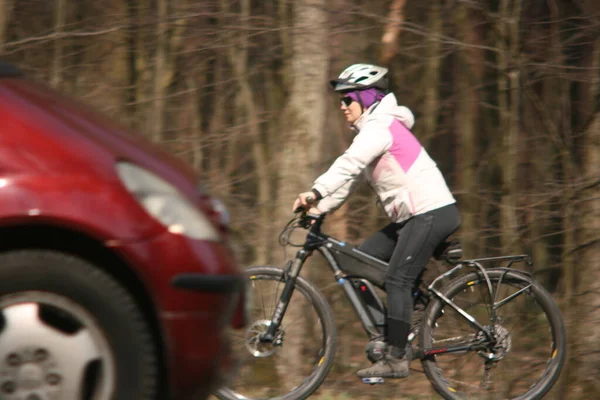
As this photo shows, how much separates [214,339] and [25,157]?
3.10 feet

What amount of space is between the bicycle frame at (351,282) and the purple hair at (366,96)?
705mm

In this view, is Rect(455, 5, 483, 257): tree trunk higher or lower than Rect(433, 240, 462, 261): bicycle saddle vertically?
higher

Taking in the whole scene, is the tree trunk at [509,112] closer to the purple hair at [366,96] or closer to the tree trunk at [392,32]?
the tree trunk at [392,32]

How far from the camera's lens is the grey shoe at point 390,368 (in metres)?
5.57

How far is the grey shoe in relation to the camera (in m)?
5.57

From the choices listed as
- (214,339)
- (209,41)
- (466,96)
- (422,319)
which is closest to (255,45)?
(209,41)

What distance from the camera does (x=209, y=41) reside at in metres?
6.93

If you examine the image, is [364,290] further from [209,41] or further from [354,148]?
[209,41]

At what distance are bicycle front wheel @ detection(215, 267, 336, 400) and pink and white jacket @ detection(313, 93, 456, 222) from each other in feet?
2.02

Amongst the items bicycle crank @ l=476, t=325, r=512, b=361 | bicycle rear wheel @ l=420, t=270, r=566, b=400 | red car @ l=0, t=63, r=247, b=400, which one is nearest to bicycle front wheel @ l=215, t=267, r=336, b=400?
bicycle rear wheel @ l=420, t=270, r=566, b=400

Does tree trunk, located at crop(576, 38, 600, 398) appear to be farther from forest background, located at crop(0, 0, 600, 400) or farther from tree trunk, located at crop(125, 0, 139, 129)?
tree trunk, located at crop(125, 0, 139, 129)

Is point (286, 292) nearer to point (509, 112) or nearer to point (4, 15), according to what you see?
point (509, 112)

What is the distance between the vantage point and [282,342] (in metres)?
5.71

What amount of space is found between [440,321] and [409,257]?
46 cm
